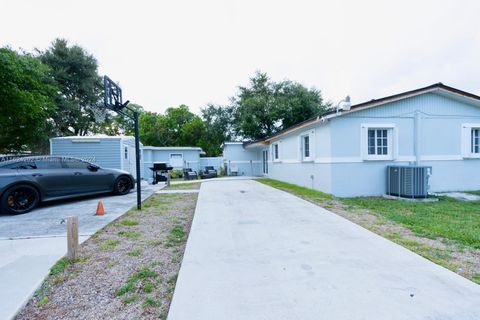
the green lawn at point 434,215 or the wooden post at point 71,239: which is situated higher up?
the wooden post at point 71,239

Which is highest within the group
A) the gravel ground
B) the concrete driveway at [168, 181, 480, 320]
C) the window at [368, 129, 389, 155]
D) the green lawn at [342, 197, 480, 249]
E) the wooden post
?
the window at [368, 129, 389, 155]

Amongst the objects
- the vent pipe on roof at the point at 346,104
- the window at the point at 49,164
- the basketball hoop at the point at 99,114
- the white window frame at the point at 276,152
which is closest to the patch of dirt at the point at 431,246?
the vent pipe on roof at the point at 346,104

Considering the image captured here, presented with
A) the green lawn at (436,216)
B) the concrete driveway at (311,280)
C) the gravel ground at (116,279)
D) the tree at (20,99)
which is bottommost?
the green lawn at (436,216)

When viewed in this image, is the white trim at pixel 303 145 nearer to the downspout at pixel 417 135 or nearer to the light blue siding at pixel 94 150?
the downspout at pixel 417 135

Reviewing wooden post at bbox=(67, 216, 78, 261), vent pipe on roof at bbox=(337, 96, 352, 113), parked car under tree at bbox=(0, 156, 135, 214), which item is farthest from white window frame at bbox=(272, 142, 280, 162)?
wooden post at bbox=(67, 216, 78, 261)

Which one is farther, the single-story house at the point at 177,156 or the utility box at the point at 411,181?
the single-story house at the point at 177,156

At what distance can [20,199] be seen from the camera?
19.6 ft

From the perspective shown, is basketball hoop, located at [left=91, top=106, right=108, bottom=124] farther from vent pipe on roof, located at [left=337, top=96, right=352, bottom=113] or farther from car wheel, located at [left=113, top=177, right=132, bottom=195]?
vent pipe on roof, located at [left=337, top=96, right=352, bottom=113]

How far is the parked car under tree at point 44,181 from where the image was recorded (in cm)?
578

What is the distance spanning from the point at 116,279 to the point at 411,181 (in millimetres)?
7972

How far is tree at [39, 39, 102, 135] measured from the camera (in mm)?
18469

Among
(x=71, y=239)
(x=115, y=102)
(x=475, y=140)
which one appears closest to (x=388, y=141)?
(x=475, y=140)

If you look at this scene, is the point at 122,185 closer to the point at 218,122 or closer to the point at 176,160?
the point at 176,160

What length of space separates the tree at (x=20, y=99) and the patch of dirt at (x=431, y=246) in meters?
13.4
